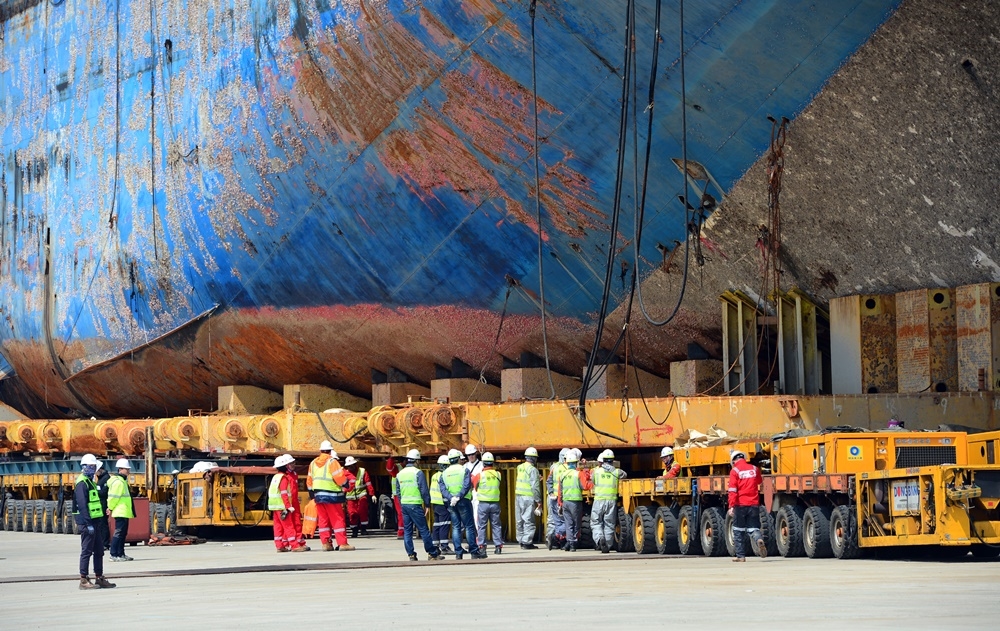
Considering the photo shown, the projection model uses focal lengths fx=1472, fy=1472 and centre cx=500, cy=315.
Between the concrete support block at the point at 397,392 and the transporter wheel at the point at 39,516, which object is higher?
the concrete support block at the point at 397,392

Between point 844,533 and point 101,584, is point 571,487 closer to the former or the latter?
point 844,533

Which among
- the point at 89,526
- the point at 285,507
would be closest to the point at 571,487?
the point at 285,507

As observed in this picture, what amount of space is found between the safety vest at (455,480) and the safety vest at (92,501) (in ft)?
14.3

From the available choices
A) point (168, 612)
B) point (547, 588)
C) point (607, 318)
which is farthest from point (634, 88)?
point (168, 612)

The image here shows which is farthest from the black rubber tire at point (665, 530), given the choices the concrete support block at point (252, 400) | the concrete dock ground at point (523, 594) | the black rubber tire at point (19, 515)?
the black rubber tire at point (19, 515)

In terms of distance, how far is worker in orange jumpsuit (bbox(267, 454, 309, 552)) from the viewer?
1788 cm

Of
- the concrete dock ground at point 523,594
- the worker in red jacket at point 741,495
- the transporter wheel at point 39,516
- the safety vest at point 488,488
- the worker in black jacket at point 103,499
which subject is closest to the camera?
the concrete dock ground at point 523,594

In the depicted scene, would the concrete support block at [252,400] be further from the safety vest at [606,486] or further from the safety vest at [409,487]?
the safety vest at [409,487]

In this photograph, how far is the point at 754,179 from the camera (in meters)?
19.2

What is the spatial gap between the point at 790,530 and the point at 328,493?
6.01 metres

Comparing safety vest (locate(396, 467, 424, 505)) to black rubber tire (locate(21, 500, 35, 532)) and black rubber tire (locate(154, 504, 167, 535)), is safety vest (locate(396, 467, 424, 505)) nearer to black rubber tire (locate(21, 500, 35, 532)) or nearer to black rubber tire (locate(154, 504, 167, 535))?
black rubber tire (locate(154, 504, 167, 535))

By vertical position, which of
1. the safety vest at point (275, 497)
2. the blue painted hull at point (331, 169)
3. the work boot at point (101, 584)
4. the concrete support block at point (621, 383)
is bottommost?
the work boot at point (101, 584)

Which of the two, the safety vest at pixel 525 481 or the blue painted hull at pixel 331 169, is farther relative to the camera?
the blue painted hull at pixel 331 169

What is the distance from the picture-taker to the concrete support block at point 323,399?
27906 mm
